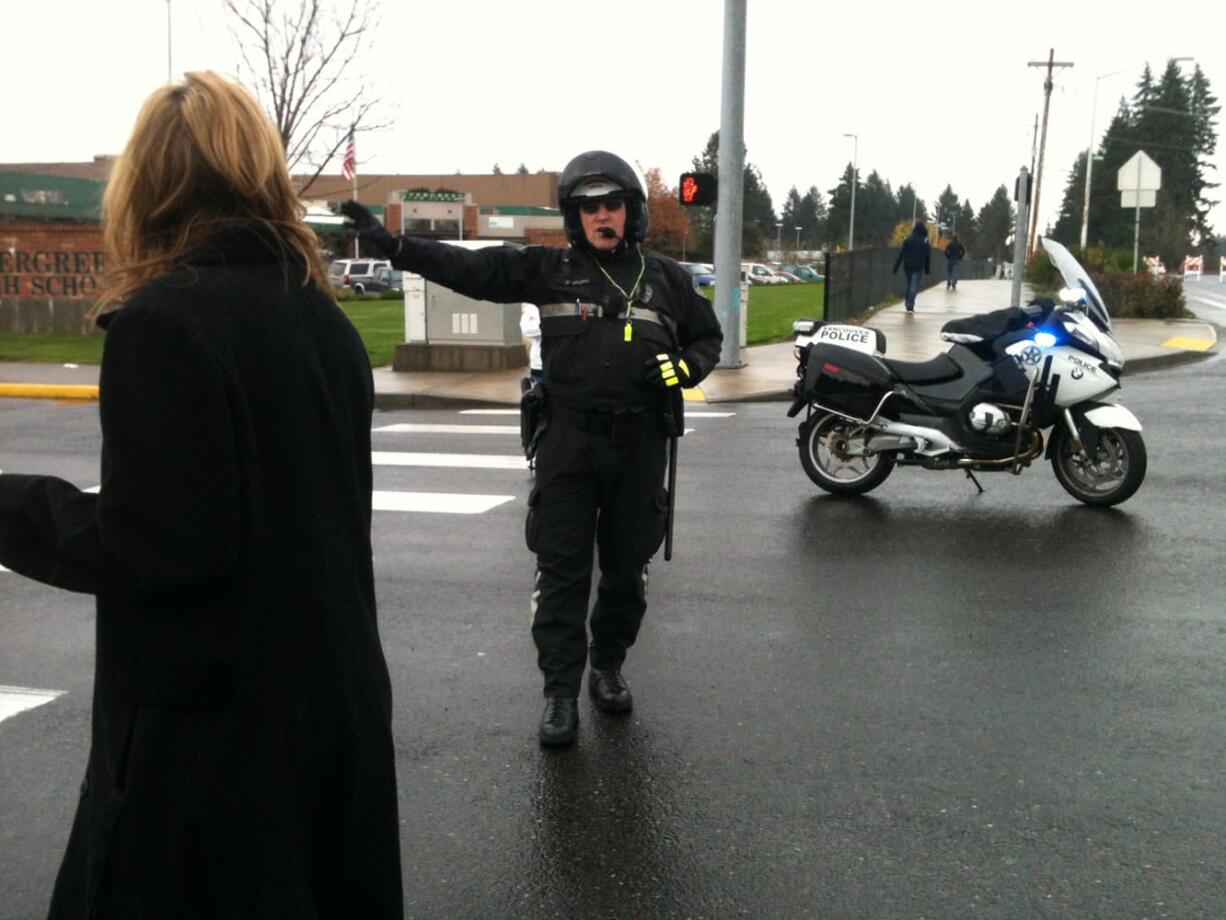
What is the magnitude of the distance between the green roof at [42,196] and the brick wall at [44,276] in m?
16.3

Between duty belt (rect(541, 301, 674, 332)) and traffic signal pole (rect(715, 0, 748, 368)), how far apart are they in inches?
465

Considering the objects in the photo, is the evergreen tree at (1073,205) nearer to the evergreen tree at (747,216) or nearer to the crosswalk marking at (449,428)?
the evergreen tree at (747,216)

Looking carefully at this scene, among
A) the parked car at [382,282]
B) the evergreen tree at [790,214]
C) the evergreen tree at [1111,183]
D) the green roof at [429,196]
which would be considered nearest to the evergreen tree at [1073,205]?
the evergreen tree at [1111,183]

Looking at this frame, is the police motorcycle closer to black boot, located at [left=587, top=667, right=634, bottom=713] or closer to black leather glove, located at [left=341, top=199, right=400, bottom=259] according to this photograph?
black boot, located at [left=587, top=667, right=634, bottom=713]

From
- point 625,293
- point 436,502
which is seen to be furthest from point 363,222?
point 436,502

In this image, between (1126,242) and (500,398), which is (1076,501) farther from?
(1126,242)

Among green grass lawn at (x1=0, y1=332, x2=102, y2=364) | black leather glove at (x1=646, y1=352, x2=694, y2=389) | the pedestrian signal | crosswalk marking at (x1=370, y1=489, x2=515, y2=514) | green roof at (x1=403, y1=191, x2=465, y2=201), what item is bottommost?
crosswalk marking at (x1=370, y1=489, x2=515, y2=514)

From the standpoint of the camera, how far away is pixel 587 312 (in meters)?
4.40

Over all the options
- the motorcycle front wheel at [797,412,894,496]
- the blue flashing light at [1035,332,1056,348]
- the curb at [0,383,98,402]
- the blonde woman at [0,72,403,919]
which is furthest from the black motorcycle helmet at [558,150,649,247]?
the curb at [0,383,98,402]

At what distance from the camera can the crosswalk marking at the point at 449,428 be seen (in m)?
12.2

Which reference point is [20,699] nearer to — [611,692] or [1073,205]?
[611,692]

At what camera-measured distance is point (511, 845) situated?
369cm

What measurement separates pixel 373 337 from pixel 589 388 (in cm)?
1860

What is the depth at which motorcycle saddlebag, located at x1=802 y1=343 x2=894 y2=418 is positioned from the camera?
28.3ft
